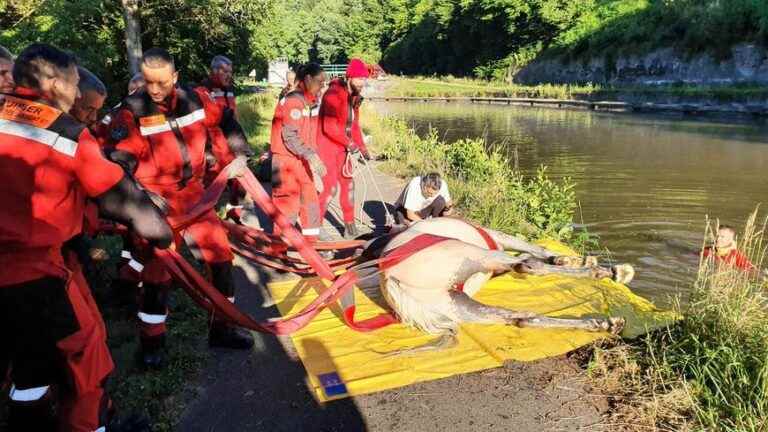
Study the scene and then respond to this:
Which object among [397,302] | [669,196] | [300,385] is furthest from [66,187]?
[669,196]

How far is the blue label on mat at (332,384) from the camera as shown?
3.58 meters

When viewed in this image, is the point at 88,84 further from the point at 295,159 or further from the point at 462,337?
the point at 462,337

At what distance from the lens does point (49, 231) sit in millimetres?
2293

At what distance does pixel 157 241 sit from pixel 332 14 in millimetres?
96500

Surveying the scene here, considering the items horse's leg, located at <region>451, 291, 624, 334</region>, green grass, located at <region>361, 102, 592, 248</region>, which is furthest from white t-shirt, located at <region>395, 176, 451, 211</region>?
horse's leg, located at <region>451, 291, 624, 334</region>

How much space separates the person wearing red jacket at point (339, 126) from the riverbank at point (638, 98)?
23621 millimetres

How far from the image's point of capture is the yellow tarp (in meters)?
3.81

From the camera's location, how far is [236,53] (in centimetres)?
2286

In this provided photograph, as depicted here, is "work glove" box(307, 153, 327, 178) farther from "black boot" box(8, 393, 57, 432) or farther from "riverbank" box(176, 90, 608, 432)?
"black boot" box(8, 393, 57, 432)

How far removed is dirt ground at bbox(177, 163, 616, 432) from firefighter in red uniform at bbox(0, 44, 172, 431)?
3.27 feet

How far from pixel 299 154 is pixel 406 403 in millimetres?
2783

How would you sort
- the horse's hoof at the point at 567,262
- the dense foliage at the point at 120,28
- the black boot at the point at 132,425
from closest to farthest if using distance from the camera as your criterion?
1. the black boot at the point at 132,425
2. the horse's hoof at the point at 567,262
3. the dense foliage at the point at 120,28

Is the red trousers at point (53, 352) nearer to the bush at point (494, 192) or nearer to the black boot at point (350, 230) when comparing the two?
the black boot at point (350, 230)

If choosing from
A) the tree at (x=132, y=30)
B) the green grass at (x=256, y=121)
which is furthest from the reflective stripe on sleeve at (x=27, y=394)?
the tree at (x=132, y=30)
